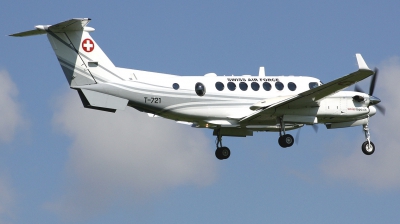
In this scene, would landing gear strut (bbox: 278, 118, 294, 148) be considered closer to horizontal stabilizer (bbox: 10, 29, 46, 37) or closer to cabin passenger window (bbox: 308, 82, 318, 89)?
cabin passenger window (bbox: 308, 82, 318, 89)

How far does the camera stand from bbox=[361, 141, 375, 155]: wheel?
5031 cm

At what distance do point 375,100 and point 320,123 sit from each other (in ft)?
10.5

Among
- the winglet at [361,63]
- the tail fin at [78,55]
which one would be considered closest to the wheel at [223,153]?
the tail fin at [78,55]

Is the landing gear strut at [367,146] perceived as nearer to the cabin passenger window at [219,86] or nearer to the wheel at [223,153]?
the wheel at [223,153]

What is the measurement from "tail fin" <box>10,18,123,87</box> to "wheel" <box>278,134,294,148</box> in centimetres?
859

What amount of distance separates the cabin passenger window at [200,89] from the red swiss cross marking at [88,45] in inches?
213

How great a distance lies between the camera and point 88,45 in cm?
4578

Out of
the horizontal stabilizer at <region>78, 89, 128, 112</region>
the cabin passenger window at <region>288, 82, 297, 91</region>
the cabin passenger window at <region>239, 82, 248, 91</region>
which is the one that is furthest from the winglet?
the horizontal stabilizer at <region>78, 89, 128, 112</region>

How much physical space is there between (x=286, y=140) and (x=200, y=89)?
16.4 feet

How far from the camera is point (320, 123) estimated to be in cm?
4944

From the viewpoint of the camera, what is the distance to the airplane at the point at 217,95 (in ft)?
148

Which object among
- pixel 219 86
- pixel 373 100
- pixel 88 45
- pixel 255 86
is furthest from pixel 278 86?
pixel 88 45

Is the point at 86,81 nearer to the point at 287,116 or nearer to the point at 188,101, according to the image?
the point at 188,101

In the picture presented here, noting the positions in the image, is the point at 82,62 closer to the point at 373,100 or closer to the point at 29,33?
the point at 29,33
